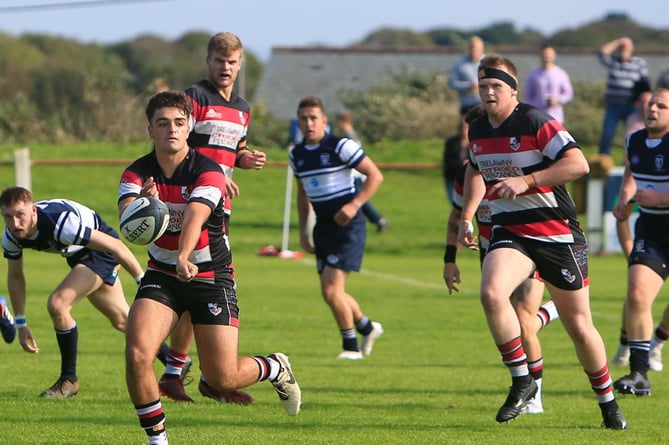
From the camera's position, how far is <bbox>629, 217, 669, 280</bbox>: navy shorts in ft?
29.9

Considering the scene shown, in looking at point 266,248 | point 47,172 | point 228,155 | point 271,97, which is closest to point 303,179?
point 228,155

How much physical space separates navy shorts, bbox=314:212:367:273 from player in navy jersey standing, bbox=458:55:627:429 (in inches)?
141

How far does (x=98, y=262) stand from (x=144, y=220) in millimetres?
2599

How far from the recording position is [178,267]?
21.0ft

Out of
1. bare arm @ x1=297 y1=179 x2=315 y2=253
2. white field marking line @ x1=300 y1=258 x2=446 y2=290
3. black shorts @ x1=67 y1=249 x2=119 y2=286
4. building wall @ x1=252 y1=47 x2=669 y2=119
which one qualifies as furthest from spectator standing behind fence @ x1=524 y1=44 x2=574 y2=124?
building wall @ x1=252 y1=47 x2=669 y2=119

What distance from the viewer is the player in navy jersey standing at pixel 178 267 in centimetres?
643

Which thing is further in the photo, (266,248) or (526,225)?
(266,248)

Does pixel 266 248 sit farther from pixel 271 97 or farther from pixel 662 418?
pixel 271 97

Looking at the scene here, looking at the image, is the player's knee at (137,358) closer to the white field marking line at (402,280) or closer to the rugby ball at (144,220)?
the rugby ball at (144,220)

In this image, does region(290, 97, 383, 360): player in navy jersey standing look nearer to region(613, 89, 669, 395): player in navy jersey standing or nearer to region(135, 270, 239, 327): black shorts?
region(613, 89, 669, 395): player in navy jersey standing

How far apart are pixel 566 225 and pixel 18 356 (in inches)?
211

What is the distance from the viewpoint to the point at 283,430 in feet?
24.6

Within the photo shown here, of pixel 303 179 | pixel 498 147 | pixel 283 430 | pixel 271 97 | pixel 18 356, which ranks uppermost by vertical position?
pixel 498 147

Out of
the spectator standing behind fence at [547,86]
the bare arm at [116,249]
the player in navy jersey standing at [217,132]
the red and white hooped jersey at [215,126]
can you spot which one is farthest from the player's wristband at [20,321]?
the spectator standing behind fence at [547,86]
